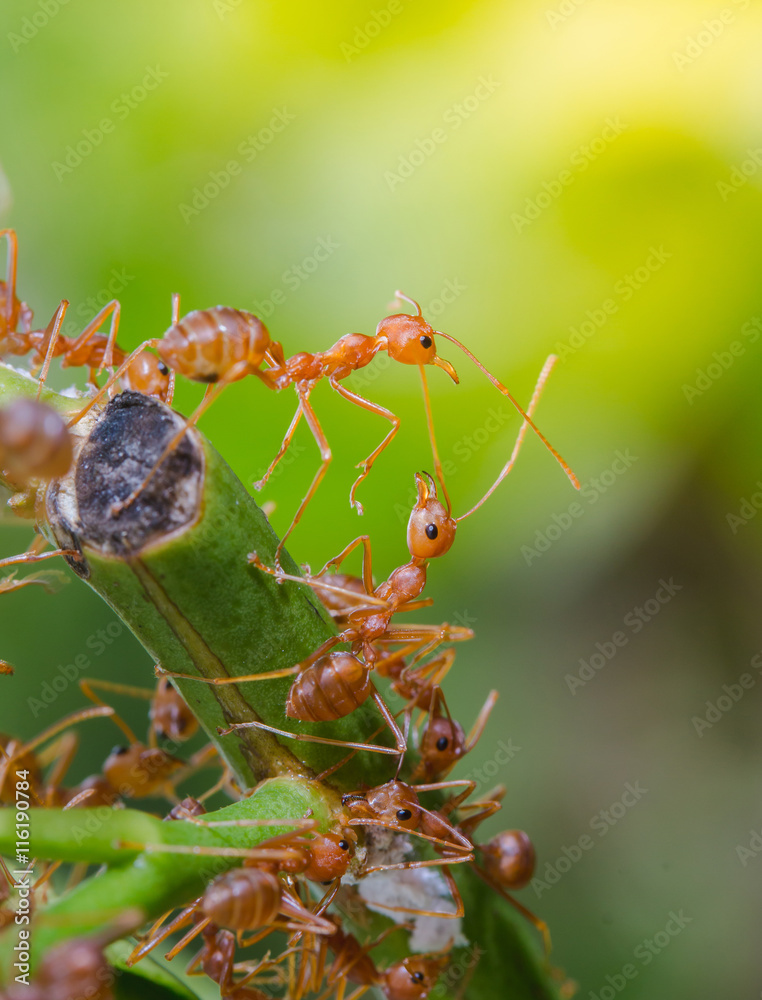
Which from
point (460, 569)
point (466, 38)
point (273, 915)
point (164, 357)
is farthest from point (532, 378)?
point (273, 915)

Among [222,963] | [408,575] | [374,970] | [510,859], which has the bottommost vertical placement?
[222,963]

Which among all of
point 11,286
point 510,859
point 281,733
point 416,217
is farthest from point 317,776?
point 416,217

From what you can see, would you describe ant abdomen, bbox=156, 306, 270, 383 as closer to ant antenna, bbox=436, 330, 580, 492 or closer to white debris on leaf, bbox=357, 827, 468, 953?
ant antenna, bbox=436, 330, 580, 492

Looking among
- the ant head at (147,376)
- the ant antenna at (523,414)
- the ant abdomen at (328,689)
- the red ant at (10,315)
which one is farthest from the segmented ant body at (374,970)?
the red ant at (10,315)

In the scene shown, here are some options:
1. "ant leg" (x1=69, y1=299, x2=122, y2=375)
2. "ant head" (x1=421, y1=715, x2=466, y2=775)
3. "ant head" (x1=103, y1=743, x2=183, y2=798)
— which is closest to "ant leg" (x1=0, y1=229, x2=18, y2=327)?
A: "ant leg" (x1=69, y1=299, x2=122, y2=375)

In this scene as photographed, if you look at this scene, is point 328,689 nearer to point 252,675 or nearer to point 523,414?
point 252,675

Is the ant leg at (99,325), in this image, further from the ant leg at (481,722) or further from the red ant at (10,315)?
the ant leg at (481,722)

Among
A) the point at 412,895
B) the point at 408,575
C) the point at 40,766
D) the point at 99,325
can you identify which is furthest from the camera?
the point at 99,325

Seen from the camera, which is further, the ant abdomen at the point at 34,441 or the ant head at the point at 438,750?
the ant head at the point at 438,750
